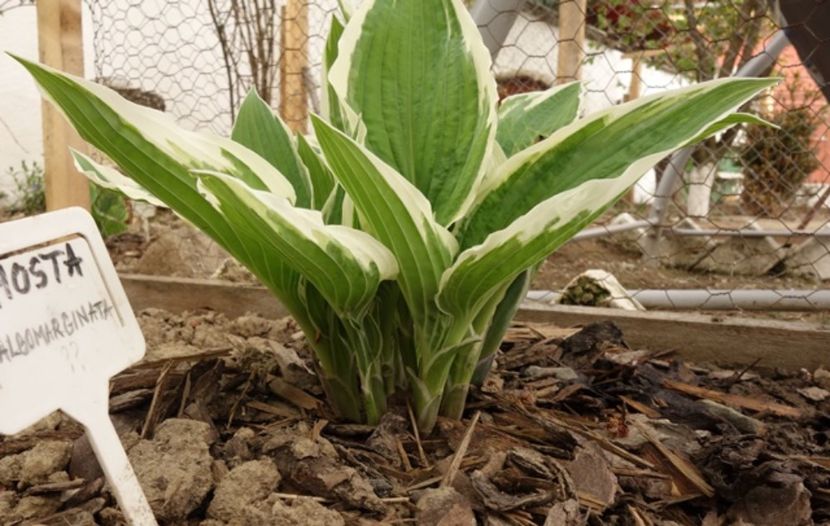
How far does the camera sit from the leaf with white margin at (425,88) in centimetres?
72

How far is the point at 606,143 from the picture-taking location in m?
0.75

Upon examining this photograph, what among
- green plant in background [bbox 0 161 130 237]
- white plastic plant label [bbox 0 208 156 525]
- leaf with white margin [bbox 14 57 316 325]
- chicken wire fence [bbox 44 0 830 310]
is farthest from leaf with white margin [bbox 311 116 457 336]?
green plant in background [bbox 0 161 130 237]

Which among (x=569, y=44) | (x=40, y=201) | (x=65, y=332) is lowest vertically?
(x=40, y=201)

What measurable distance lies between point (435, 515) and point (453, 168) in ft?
1.05

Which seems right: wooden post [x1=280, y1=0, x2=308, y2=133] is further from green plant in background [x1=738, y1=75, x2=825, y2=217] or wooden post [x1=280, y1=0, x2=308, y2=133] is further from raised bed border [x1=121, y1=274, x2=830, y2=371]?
green plant in background [x1=738, y1=75, x2=825, y2=217]

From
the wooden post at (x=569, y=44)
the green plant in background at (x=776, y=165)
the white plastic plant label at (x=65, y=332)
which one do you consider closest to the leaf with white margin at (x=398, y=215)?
the white plastic plant label at (x=65, y=332)

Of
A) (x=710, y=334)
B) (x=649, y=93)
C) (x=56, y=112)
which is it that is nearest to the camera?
(x=710, y=334)

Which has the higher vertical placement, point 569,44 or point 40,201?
point 569,44

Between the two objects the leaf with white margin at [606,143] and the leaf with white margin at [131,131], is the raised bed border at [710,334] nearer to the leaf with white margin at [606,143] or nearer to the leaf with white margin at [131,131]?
the leaf with white margin at [606,143]

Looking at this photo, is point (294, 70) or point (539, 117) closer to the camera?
point (539, 117)

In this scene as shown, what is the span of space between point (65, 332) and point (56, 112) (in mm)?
1118

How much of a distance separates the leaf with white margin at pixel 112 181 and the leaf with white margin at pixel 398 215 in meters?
0.25

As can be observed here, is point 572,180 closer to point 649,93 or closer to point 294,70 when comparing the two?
point 649,93

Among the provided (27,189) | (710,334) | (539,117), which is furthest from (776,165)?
(27,189)
